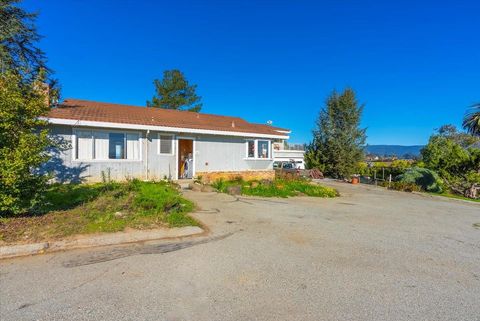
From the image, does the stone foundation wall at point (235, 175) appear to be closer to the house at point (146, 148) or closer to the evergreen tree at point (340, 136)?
the house at point (146, 148)

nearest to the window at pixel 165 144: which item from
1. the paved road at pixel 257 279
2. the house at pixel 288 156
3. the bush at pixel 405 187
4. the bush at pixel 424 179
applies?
the paved road at pixel 257 279

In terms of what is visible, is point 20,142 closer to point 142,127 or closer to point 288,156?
point 142,127

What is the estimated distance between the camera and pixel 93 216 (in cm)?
595

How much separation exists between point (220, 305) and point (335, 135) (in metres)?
23.4

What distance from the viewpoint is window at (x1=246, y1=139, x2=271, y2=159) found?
54.1ft

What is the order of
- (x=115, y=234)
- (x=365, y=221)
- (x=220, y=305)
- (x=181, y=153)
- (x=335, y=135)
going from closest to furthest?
(x=220, y=305), (x=115, y=234), (x=365, y=221), (x=181, y=153), (x=335, y=135)

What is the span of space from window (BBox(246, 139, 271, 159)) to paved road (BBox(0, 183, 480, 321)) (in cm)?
1044

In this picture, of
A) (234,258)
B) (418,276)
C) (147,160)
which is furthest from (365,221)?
(147,160)

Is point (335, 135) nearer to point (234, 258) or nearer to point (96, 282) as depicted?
point (234, 258)

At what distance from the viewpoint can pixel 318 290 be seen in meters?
3.45

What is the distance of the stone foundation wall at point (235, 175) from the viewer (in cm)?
1364

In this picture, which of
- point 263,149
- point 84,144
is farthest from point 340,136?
point 84,144

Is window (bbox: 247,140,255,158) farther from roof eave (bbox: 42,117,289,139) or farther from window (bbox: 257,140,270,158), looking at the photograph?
roof eave (bbox: 42,117,289,139)

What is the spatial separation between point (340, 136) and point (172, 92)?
2231 cm
